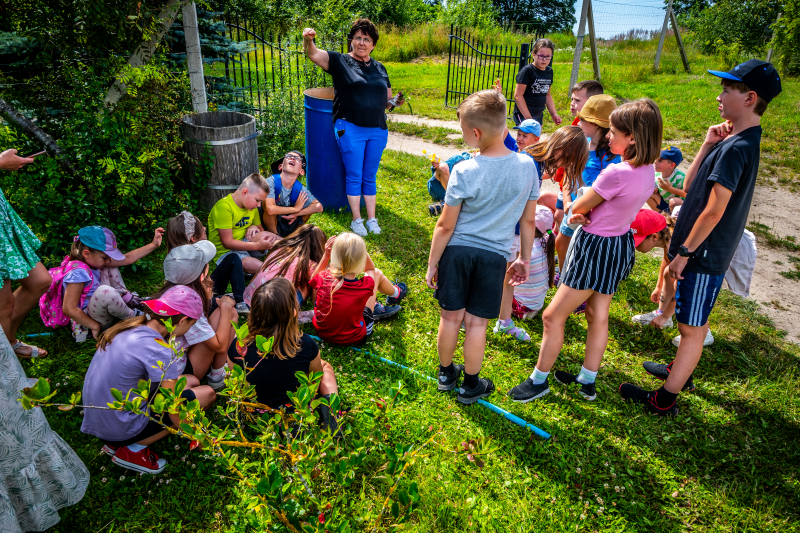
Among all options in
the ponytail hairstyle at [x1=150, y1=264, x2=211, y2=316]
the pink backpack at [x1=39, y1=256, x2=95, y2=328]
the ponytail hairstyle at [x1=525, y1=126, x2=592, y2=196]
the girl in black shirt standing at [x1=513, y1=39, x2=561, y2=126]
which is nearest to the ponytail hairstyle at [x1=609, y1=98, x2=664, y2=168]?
the ponytail hairstyle at [x1=525, y1=126, x2=592, y2=196]

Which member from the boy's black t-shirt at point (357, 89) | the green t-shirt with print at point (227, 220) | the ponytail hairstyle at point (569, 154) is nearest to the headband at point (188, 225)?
the green t-shirt with print at point (227, 220)

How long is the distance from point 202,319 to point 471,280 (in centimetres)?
167

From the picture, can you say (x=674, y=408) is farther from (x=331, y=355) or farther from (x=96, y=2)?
(x=96, y=2)

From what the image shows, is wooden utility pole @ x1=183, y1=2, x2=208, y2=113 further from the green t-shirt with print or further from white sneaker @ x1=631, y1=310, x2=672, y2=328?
white sneaker @ x1=631, y1=310, x2=672, y2=328

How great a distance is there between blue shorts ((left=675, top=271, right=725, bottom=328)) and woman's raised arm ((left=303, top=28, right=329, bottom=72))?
3.78m

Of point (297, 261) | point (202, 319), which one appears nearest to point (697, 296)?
Answer: point (297, 261)

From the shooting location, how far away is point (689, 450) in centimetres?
294

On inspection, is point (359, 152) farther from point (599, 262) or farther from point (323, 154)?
point (599, 262)

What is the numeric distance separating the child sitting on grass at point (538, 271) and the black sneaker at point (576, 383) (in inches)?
30.4

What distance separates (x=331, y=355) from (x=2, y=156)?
250 centimetres

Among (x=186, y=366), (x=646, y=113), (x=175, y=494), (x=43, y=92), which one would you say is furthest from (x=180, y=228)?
(x=646, y=113)

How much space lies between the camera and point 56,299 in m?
3.50

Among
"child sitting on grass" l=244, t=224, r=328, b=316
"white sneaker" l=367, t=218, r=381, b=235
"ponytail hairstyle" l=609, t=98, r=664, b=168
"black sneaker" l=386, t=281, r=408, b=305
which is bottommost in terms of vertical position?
"black sneaker" l=386, t=281, r=408, b=305

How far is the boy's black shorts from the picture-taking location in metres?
→ 2.84
